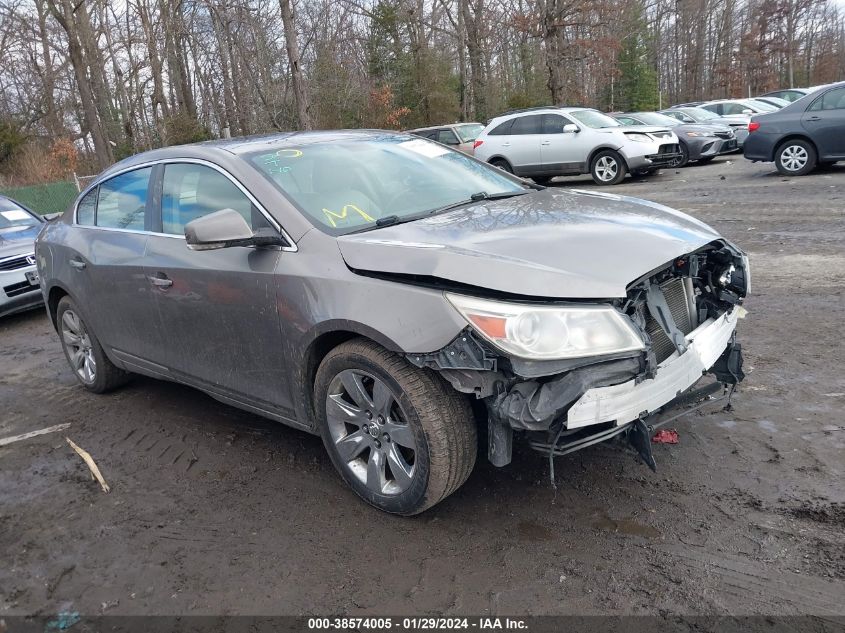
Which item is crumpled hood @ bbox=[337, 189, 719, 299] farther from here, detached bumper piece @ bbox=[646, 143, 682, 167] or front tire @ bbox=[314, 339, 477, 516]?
detached bumper piece @ bbox=[646, 143, 682, 167]

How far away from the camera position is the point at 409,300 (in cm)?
285

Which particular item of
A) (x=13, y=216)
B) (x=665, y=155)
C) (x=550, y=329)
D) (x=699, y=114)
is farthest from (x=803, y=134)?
(x=13, y=216)

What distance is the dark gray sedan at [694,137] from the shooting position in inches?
688

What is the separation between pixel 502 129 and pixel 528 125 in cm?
74

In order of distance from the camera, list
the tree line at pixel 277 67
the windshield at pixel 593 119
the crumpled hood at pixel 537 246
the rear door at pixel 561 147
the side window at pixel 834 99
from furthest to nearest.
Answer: the tree line at pixel 277 67, the windshield at pixel 593 119, the rear door at pixel 561 147, the side window at pixel 834 99, the crumpled hood at pixel 537 246

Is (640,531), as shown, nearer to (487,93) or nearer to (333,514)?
(333,514)

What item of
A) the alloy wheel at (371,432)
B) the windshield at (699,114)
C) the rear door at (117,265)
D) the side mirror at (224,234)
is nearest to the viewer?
the alloy wheel at (371,432)

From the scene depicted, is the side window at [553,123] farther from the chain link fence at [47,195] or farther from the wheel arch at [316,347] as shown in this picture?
the wheel arch at [316,347]

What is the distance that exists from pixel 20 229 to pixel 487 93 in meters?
29.2

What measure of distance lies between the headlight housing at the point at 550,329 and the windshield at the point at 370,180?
96 centimetres

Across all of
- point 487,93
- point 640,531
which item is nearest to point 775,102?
point 487,93

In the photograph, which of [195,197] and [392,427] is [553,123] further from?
[392,427]

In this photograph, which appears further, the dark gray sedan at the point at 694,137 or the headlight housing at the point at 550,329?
the dark gray sedan at the point at 694,137

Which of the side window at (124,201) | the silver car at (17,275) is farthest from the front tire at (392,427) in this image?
the silver car at (17,275)
